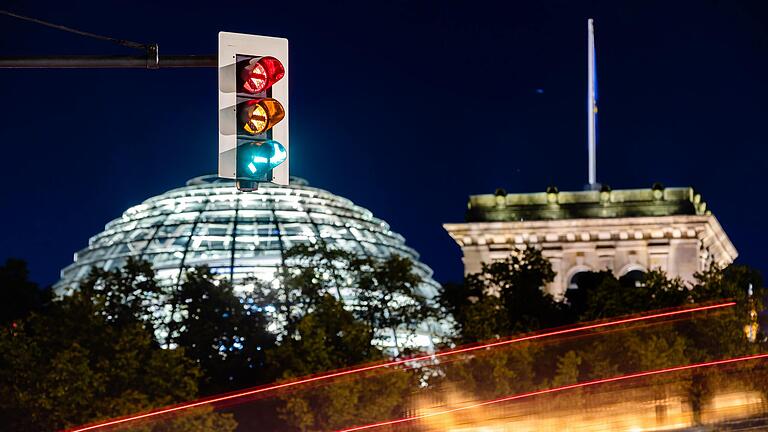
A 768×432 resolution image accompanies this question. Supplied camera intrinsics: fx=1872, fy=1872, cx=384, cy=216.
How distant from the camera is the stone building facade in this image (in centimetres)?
10319

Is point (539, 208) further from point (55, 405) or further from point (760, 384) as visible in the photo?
point (760, 384)

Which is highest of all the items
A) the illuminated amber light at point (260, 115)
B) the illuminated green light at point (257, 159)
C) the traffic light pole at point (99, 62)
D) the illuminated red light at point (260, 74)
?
the traffic light pole at point (99, 62)

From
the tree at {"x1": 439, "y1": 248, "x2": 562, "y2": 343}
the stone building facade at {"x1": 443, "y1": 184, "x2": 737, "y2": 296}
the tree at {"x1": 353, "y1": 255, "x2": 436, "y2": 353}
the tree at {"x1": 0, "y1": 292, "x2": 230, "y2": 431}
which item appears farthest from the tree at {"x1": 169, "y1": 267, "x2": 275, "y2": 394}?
the stone building facade at {"x1": 443, "y1": 184, "x2": 737, "y2": 296}

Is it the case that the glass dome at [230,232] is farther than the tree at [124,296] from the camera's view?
Yes

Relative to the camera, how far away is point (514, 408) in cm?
5647

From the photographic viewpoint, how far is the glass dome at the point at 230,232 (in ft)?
349

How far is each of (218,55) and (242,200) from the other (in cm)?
9228

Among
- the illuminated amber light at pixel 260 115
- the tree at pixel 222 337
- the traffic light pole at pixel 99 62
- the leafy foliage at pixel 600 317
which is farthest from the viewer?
the tree at pixel 222 337

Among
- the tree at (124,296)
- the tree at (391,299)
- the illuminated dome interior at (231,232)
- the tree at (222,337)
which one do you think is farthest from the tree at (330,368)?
the illuminated dome interior at (231,232)

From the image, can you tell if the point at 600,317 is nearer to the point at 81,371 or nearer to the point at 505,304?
the point at 505,304

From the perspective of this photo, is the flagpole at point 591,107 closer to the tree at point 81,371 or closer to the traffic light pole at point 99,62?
the tree at point 81,371

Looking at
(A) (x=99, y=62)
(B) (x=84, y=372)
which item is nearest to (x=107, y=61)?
(A) (x=99, y=62)

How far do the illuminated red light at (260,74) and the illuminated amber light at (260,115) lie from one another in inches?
6.4

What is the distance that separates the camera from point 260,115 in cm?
2192
